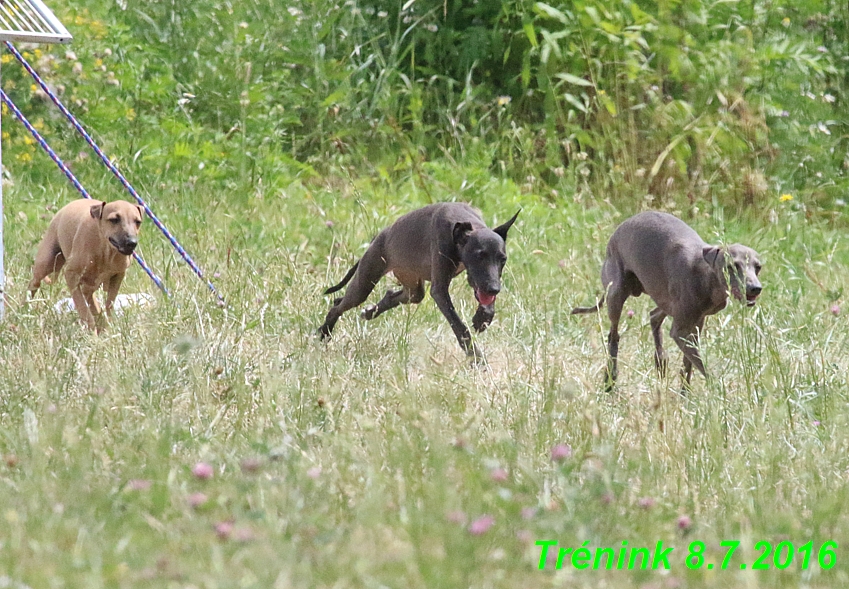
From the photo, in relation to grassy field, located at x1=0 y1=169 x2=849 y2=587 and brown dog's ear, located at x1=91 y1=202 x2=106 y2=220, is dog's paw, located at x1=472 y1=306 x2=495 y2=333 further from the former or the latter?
brown dog's ear, located at x1=91 y1=202 x2=106 y2=220

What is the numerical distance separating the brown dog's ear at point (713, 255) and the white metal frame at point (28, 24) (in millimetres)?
3042

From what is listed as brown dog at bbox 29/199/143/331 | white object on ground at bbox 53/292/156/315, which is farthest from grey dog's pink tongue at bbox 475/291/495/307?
white object on ground at bbox 53/292/156/315

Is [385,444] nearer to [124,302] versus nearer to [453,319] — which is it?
[453,319]

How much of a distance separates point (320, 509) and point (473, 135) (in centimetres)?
679

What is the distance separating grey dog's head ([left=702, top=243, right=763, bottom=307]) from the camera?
4.62m

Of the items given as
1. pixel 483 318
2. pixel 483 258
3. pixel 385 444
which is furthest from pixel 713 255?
pixel 385 444

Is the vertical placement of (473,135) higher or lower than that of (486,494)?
lower

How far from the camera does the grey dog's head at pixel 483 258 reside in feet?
16.8

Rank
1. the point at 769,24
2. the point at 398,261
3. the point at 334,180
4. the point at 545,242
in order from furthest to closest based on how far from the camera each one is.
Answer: the point at 769,24 < the point at 334,180 < the point at 545,242 < the point at 398,261

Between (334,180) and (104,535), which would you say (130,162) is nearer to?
(334,180)

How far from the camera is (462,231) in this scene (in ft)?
17.1

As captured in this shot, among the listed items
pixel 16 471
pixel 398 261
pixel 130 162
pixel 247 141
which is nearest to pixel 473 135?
pixel 247 141

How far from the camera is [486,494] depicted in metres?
3.22

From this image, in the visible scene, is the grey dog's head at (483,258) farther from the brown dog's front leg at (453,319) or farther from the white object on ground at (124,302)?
the white object on ground at (124,302)
